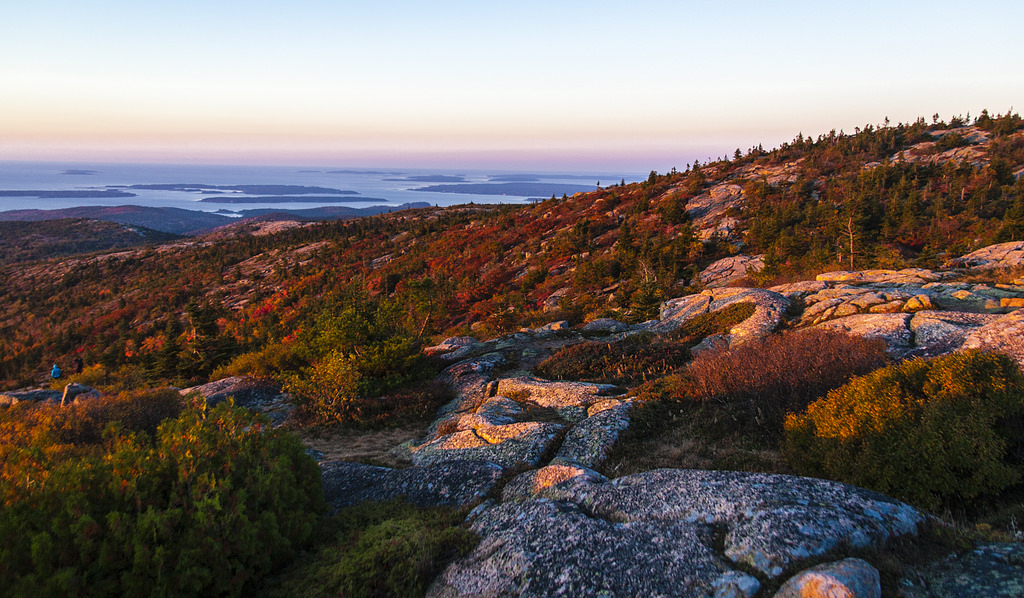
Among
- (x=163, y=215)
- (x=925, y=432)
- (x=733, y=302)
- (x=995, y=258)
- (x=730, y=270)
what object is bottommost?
(x=730, y=270)

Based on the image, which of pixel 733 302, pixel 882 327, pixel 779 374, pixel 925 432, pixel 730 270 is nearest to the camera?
pixel 925 432

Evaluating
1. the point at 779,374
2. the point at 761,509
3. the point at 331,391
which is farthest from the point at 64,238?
the point at 761,509

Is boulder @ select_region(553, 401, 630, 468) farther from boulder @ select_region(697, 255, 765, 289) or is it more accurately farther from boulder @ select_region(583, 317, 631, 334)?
Result: boulder @ select_region(697, 255, 765, 289)

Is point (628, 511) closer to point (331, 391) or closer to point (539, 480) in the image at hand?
point (539, 480)

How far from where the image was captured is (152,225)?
161m

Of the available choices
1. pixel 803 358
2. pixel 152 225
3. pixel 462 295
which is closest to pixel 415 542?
pixel 803 358

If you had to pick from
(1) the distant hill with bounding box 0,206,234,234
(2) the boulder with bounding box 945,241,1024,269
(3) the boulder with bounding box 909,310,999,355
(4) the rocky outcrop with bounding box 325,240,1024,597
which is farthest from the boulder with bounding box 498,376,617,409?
(1) the distant hill with bounding box 0,206,234,234

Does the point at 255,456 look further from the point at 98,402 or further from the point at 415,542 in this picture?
the point at 98,402

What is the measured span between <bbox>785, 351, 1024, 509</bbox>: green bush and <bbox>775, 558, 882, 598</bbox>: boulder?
2.59 metres

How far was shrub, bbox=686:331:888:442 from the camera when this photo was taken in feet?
26.5

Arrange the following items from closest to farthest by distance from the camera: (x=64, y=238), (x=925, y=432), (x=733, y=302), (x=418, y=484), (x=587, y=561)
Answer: (x=587, y=561)
(x=925, y=432)
(x=418, y=484)
(x=733, y=302)
(x=64, y=238)

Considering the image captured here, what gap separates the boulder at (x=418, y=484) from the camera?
6.42 meters

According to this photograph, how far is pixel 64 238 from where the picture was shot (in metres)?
109

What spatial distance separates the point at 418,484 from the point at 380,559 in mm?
2407
